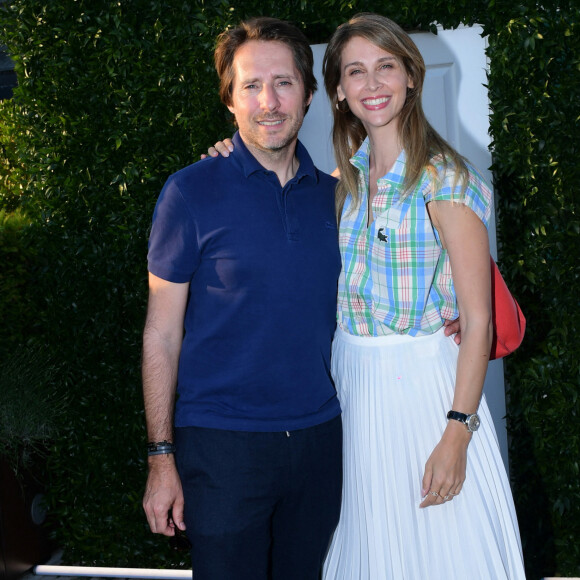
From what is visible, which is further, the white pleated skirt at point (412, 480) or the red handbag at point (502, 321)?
the red handbag at point (502, 321)

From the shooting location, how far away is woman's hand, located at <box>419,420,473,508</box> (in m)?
1.98

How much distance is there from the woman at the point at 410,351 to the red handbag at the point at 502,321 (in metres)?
0.13

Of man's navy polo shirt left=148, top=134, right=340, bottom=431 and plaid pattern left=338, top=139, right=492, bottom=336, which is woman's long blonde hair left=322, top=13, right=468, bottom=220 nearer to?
plaid pattern left=338, top=139, right=492, bottom=336

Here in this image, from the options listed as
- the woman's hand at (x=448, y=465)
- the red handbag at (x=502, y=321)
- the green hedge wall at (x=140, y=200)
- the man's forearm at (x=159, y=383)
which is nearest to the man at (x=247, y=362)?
the man's forearm at (x=159, y=383)

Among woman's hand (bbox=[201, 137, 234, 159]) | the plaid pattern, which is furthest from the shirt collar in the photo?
woman's hand (bbox=[201, 137, 234, 159])

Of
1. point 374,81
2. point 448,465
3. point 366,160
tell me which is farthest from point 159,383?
point 374,81

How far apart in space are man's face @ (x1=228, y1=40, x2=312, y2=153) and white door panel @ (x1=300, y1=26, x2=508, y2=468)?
5.02 ft

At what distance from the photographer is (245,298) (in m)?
2.10

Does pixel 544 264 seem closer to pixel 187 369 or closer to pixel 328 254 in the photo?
pixel 328 254

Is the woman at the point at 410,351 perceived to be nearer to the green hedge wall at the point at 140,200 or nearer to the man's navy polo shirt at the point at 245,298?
the man's navy polo shirt at the point at 245,298

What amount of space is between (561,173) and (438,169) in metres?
1.62

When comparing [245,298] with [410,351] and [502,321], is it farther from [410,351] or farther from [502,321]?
[502,321]

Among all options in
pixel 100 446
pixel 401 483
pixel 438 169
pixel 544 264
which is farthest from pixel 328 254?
pixel 100 446

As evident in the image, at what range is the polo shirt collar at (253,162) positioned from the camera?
221 cm
